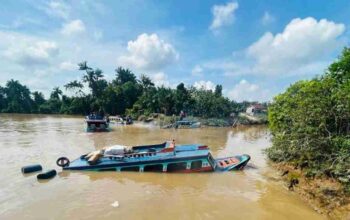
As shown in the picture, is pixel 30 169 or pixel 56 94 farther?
pixel 56 94

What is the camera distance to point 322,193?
31.3 ft

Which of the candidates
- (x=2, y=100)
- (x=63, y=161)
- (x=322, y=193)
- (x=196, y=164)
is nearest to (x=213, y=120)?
(x=196, y=164)

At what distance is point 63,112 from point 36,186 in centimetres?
6621

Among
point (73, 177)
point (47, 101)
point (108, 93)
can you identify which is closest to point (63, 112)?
point (47, 101)

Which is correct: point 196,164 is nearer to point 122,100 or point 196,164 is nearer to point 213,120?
point 213,120

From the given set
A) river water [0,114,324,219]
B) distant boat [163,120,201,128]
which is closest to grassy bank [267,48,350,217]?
river water [0,114,324,219]

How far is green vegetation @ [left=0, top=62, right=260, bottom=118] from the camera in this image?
49656 millimetres

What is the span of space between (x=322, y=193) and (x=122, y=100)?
57498 mm

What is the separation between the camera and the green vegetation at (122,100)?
49656 millimetres

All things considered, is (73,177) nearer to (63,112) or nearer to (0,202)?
(0,202)

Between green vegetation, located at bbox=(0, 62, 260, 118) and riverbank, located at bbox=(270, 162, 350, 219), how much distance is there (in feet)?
119

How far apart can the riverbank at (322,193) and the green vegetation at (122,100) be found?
119 feet

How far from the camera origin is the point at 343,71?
51.2ft

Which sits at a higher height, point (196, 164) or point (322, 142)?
point (322, 142)
